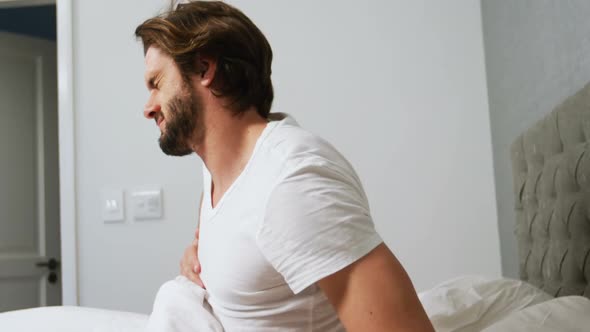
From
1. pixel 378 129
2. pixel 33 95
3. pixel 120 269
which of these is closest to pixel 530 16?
pixel 378 129

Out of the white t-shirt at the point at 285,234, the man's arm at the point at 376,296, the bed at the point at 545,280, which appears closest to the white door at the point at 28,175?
the bed at the point at 545,280

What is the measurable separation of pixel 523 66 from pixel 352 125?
0.79 meters

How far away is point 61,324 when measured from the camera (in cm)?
117

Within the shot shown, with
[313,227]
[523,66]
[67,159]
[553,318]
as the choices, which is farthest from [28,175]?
[553,318]

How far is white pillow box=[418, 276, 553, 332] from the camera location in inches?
43.6

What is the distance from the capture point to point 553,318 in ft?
3.08

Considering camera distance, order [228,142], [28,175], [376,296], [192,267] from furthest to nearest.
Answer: [28,175]
[192,267]
[228,142]
[376,296]

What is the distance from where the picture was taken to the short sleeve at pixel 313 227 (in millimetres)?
812

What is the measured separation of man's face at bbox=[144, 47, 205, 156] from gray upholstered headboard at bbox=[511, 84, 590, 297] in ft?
2.28

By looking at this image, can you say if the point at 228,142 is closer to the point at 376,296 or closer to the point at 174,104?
the point at 174,104

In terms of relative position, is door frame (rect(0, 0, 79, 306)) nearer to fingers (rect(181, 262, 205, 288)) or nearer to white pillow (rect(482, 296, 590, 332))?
fingers (rect(181, 262, 205, 288))

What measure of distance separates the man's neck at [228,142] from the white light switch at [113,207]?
1341mm

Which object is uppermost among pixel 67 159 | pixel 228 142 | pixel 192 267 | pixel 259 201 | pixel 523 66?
pixel 523 66

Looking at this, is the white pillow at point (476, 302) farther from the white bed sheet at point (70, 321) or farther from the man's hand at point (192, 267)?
the white bed sheet at point (70, 321)
